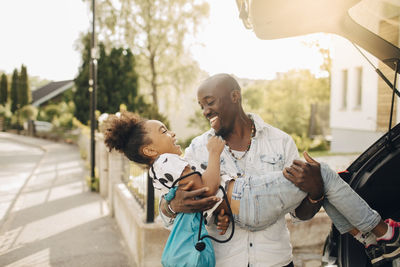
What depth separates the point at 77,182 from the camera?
1098 centimetres

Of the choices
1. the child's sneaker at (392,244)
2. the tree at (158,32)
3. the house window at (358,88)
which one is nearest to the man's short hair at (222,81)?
the child's sneaker at (392,244)

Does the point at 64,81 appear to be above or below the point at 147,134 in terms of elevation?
above

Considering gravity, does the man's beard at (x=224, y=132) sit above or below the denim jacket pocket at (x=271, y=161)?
above

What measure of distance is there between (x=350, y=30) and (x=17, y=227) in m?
6.42

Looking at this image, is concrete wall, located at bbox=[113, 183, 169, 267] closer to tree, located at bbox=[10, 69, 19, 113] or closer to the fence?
the fence

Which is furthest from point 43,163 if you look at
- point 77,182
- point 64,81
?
point 64,81

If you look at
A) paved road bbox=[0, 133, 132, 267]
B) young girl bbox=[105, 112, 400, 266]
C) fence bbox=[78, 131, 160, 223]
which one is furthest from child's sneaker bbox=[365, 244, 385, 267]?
paved road bbox=[0, 133, 132, 267]

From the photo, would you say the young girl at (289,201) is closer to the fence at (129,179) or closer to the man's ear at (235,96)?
the man's ear at (235,96)

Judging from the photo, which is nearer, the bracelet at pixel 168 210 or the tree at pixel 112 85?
the bracelet at pixel 168 210

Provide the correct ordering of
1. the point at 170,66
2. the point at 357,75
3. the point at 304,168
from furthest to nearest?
the point at 170,66 < the point at 357,75 < the point at 304,168

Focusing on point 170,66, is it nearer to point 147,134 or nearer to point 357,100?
point 357,100

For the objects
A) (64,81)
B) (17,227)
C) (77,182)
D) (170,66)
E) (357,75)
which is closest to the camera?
(17,227)

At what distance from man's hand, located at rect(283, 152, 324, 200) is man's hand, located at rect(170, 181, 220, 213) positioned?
404mm

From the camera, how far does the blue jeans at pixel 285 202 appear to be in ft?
6.29
